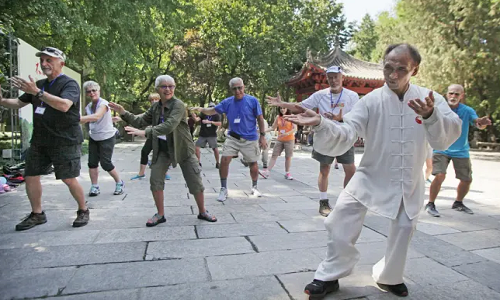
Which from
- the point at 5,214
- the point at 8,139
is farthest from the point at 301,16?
the point at 5,214

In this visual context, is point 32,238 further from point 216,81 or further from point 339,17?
point 339,17

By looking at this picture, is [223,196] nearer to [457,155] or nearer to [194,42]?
[457,155]

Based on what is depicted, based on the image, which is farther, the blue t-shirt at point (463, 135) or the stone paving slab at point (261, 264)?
the blue t-shirt at point (463, 135)

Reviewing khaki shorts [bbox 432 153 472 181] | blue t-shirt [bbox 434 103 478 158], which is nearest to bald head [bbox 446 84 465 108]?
blue t-shirt [bbox 434 103 478 158]

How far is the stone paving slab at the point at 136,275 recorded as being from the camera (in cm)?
256

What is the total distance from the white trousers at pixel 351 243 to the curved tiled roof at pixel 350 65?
18.3 meters

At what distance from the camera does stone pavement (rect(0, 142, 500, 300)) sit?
8.29ft

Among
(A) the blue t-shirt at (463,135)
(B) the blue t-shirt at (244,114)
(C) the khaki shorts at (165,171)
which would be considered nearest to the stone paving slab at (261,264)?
(C) the khaki shorts at (165,171)

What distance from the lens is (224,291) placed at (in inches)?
97.9

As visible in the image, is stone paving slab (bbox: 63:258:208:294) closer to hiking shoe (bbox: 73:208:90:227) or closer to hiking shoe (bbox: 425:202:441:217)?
hiking shoe (bbox: 73:208:90:227)

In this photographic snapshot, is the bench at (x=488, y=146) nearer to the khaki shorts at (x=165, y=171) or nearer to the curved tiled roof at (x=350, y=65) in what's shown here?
the curved tiled roof at (x=350, y=65)

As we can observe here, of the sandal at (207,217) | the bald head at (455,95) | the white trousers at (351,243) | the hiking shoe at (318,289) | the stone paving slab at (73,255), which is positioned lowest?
the stone paving slab at (73,255)

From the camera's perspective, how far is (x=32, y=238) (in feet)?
11.7

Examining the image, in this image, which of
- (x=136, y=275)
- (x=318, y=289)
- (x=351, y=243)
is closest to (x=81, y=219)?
(x=136, y=275)
